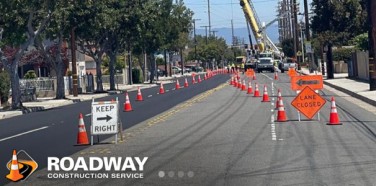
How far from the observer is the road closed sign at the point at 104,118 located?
18.0 metres

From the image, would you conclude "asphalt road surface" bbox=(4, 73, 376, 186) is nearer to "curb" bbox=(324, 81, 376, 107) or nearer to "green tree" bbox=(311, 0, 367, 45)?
"curb" bbox=(324, 81, 376, 107)

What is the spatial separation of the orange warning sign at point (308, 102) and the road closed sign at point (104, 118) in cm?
604

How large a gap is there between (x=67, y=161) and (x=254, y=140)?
457 cm

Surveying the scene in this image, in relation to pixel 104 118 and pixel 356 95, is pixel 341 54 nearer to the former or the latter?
pixel 356 95

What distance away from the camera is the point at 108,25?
4962 cm

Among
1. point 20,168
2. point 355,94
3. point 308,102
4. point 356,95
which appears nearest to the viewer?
point 20,168

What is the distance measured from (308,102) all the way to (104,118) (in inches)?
261

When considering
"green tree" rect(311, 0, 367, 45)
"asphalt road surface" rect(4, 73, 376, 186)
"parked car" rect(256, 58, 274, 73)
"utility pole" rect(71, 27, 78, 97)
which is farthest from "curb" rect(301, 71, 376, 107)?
"parked car" rect(256, 58, 274, 73)

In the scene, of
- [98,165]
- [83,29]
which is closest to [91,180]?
[98,165]

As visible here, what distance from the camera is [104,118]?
1808cm

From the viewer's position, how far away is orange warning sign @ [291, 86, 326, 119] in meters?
22.1

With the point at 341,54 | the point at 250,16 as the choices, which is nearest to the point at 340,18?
the point at 341,54

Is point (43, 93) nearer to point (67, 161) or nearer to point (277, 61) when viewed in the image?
point (67, 161)

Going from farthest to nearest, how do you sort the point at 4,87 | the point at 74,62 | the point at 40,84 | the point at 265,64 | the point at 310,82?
the point at 265,64
the point at 40,84
the point at 74,62
the point at 4,87
the point at 310,82
